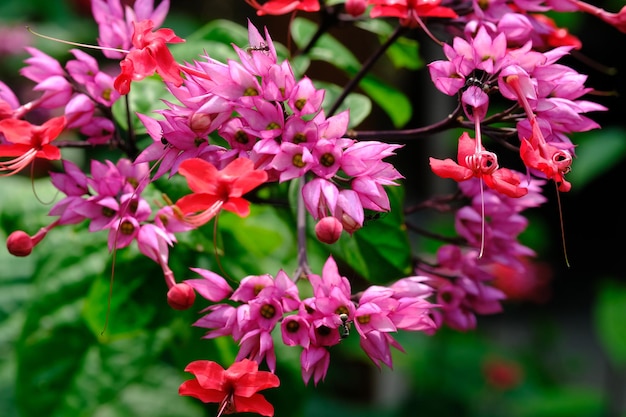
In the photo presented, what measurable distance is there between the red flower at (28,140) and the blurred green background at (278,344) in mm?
153

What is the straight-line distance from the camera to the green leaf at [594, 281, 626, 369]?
160cm

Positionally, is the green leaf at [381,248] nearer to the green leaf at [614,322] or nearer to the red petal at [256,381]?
the red petal at [256,381]

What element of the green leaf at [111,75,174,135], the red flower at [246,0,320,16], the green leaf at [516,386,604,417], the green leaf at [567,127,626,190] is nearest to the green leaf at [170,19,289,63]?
the green leaf at [111,75,174,135]

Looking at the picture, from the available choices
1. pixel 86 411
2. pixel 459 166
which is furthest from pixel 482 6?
pixel 86 411

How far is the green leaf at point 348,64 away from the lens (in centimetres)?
85

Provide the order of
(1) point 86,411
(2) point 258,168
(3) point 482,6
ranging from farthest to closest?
(1) point 86,411
(3) point 482,6
(2) point 258,168

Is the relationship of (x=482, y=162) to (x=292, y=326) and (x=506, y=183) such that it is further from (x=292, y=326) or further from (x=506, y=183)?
(x=292, y=326)

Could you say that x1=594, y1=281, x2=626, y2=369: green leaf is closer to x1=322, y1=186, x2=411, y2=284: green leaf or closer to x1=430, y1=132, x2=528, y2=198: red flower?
x1=322, y1=186, x2=411, y2=284: green leaf

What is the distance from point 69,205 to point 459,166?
32 cm

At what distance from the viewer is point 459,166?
1.79 ft

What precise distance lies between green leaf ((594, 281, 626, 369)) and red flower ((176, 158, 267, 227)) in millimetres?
1298

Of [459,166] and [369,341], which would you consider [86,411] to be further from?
[459,166]

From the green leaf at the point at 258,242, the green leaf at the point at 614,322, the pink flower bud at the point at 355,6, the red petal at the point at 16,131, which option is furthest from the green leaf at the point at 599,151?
the red petal at the point at 16,131

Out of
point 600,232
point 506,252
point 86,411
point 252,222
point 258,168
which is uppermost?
point 258,168
